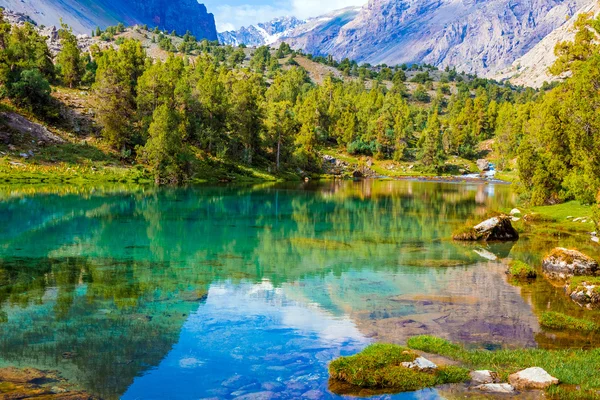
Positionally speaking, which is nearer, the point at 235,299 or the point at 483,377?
the point at 483,377

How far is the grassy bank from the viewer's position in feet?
48.3

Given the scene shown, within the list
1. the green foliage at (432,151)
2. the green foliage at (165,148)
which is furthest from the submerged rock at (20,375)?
the green foliage at (432,151)

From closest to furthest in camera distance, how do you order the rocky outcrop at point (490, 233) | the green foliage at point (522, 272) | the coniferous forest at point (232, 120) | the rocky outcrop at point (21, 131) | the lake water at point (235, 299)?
the lake water at point (235, 299)
the green foliage at point (522, 272)
the rocky outcrop at point (490, 233)
the coniferous forest at point (232, 120)
the rocky outcrop at point (21, 131)

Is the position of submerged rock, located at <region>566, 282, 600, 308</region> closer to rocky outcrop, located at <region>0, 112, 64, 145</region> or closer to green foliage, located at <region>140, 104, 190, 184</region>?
green foliage, located at <region>140, 104, 190, 184</region>

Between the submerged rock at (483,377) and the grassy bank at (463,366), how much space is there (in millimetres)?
233

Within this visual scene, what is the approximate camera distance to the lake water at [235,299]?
16484 millimetres

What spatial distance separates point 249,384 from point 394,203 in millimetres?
63196

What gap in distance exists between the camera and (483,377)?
15.2 m

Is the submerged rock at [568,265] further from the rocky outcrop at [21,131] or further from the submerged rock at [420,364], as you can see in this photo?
the rocky outcrop at [21,131]

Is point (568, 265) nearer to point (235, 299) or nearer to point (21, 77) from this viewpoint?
point (235, 299)

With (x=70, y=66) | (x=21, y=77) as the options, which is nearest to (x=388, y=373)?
(x=21, y=77)

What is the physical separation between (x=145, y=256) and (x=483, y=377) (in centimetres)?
2552

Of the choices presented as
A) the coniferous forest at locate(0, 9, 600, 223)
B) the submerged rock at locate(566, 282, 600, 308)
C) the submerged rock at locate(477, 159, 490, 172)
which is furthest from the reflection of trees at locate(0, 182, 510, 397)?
the submerged rock at locate(477, 159, 490, 172)

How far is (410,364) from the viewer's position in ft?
51.8
